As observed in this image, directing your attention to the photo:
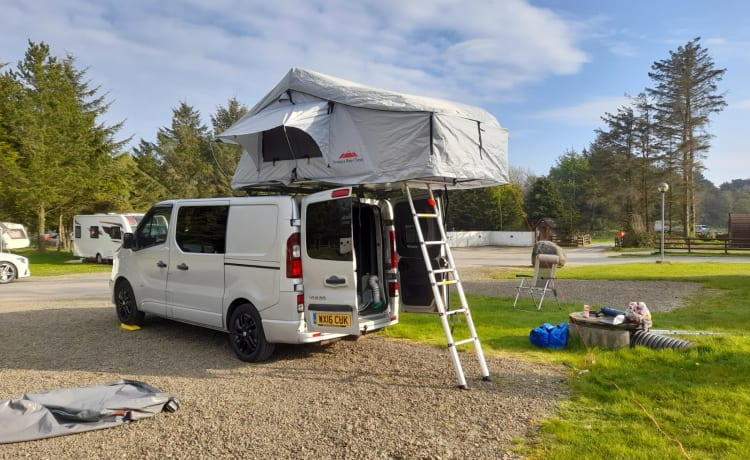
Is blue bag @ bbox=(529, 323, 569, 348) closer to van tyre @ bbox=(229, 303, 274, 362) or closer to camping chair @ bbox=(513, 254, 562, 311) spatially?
camping chair @ bbox=(513, 254, 562, 311)

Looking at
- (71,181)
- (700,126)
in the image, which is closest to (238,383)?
(71,181)

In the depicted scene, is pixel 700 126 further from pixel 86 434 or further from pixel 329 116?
pixel 86 434

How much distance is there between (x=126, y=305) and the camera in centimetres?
845

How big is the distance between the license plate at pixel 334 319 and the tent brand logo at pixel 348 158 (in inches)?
71.7

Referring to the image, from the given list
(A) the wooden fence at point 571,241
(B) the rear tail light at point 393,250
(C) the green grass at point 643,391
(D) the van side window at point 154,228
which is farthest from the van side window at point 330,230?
(A) the wooden fence at point 571,241

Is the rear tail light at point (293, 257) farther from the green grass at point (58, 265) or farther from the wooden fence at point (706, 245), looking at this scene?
the wooden fence at point (706, 245)

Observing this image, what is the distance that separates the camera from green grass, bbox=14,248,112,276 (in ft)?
72.3

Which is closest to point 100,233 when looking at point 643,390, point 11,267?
point 11,267

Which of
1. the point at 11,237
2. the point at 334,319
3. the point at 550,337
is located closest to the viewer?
the point at 334,319

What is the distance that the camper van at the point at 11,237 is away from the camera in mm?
23672

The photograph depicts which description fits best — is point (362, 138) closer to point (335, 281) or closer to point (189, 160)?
point (335, 281)

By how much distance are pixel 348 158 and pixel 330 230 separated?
0.96 meters

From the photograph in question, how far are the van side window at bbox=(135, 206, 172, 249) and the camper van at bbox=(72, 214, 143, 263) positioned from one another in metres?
18.5

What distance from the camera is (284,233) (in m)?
5.91
